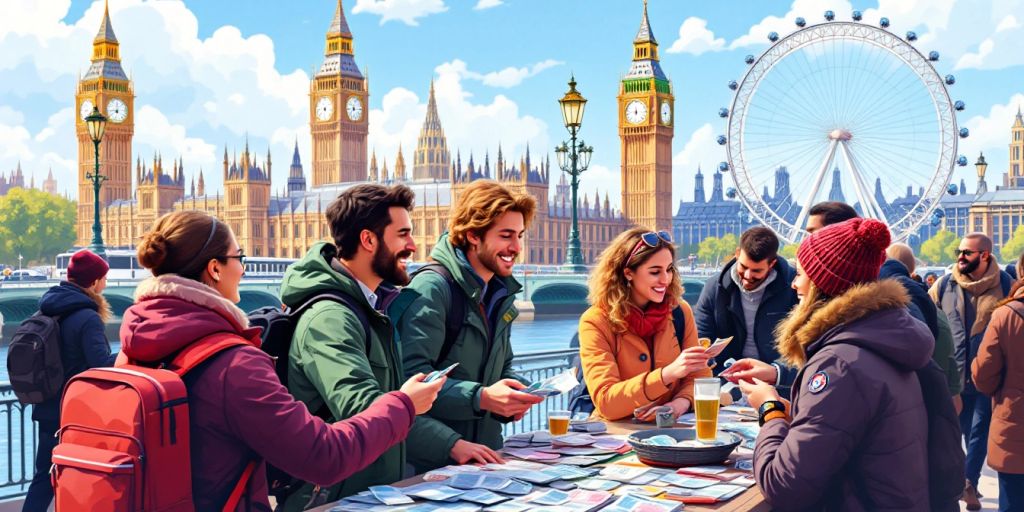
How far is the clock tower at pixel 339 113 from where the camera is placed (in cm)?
7769

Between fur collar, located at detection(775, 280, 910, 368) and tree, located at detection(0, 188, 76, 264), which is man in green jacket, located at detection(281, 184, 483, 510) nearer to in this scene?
fur collar, located at detection(775, 280, 910, 368)

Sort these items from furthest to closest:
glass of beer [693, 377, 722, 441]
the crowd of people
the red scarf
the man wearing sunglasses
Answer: the man wearing sunglasses, the red scarf, glass of beer [693, 377, 722, 441], the crowd of people

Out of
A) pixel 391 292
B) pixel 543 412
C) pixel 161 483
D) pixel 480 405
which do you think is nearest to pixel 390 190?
pixel 391 292

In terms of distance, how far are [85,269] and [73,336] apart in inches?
9.7

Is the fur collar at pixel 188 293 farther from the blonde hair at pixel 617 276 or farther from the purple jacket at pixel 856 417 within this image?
the blonde hair at pixel 617 276

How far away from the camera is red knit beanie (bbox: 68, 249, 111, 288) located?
376cm

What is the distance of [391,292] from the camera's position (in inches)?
102

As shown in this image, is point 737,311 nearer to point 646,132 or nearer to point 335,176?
point 646,132

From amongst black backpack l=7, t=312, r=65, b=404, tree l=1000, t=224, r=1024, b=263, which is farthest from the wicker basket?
tree l=1000, t=224, r=1024, b=263

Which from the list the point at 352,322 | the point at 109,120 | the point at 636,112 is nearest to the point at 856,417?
the point at 352,322

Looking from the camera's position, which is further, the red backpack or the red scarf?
the red scarf

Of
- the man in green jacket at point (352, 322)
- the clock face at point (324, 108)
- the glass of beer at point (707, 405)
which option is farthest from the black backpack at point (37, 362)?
the clock face at point (324, 108)

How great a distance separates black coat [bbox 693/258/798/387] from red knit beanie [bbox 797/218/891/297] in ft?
5.30

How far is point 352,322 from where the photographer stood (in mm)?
2199
